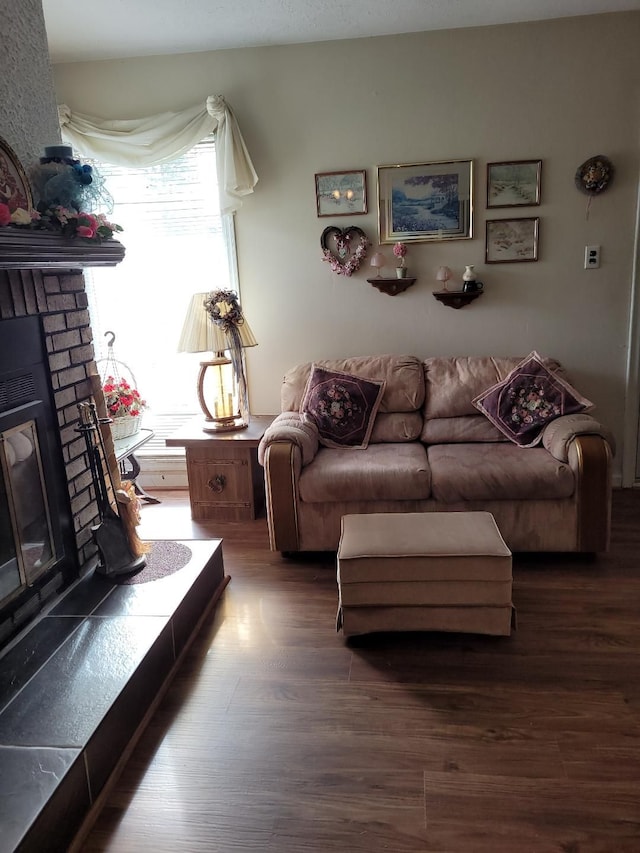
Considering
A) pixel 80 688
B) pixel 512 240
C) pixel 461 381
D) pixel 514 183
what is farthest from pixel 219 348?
pixel 80 688

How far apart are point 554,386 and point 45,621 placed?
258cm

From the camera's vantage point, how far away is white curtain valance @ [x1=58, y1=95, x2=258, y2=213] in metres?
3.86

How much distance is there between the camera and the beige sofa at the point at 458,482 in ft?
10.2

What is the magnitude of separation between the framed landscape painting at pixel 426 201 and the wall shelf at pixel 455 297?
31 cm

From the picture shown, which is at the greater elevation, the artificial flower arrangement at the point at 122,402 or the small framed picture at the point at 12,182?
the small framed picture at the point at 12,182

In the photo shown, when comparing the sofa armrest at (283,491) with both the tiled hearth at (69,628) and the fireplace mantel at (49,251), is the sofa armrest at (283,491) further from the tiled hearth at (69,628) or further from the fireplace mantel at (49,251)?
the fireplace mantel at (49,251)

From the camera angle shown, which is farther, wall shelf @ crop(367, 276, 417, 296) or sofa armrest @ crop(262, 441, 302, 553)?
wall shelf @ crop(367, 276, 417, 296)

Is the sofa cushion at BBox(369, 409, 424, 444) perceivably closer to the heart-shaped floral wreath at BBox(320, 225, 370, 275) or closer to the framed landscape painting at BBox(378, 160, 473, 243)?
the heart-shaped floral wreath at BBox(320, 225, 370, 275)

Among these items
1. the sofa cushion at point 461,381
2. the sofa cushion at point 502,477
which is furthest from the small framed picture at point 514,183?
the sofa cushion at point 502,477

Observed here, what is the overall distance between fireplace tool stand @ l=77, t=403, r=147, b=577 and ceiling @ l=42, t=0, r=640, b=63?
6.57 ft

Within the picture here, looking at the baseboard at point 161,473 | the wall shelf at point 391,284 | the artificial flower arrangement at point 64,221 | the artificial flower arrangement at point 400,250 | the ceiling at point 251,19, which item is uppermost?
the ceiling at point 251,19

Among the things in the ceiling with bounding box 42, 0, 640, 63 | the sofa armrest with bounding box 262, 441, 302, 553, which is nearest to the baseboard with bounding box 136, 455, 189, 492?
the sofa armrest with bounding box 262, 441, 302, 553

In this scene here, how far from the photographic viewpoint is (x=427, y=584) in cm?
247

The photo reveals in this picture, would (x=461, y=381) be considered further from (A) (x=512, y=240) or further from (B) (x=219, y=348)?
(B) (x=219, y=348)
